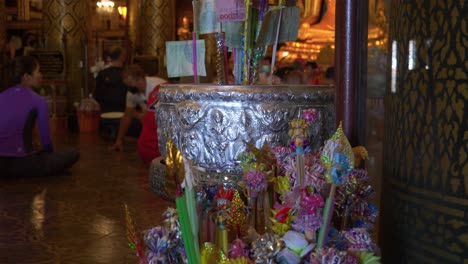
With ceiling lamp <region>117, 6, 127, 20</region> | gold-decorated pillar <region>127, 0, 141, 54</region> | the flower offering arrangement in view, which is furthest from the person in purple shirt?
ceiling lamp <region>117, 6, 127, 20</region>

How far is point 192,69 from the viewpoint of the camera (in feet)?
6.76

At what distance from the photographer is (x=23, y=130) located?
4.61 metres

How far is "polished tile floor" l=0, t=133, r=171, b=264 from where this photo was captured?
8.14 feet

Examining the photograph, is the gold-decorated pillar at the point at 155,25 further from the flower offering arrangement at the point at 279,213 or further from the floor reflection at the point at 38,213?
the flower offering arrangement at the point at 279,213

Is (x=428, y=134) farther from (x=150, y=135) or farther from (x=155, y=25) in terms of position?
(x=155, y=25)

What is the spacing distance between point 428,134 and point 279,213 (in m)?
0.33

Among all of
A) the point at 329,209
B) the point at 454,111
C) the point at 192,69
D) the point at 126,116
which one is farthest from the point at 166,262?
the point at 126,116

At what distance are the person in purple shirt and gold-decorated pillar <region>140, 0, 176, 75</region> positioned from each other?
21.4 ft

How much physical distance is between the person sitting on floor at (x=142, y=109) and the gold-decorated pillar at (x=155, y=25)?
4.47m

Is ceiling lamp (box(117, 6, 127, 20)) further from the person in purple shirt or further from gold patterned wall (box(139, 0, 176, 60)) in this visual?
the person in purple shirt

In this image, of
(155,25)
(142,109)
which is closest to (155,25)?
(155,25)

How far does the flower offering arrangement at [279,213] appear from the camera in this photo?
126 centimetres

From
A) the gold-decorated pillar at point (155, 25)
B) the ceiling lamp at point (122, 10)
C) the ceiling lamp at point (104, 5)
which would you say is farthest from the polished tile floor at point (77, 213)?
the ceiling lamp at point (122, 10)

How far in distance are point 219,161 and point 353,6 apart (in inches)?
22.2
